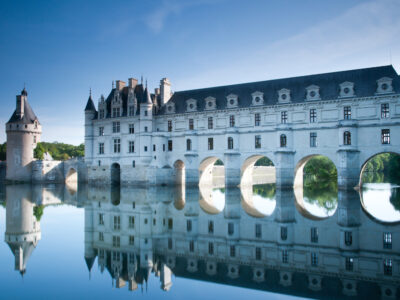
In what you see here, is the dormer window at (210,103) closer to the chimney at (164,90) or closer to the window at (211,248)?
the chimney at (164,90)

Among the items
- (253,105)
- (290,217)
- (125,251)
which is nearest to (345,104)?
(253,105)

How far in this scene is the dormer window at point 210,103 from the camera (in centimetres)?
4040

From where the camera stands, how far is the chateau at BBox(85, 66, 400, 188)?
31891mm

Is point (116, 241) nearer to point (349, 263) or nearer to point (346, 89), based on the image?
point (349, 263)

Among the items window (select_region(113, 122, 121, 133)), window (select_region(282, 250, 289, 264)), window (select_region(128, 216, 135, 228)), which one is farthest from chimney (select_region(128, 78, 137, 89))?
window (select_region(282, 250, 289, 264))

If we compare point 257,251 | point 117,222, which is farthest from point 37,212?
point 257,251

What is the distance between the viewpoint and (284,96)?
3597 centimetres

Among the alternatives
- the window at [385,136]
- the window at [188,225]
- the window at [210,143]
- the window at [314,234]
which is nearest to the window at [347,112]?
the window at [385,136]

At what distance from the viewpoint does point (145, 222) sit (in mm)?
17141

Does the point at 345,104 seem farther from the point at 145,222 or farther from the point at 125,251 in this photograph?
the point at 125,251

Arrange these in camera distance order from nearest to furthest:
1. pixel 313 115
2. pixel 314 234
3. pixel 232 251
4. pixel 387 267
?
pixel 387 267 < pixel 232 251 < pixel 314 234 < pixel 313 115

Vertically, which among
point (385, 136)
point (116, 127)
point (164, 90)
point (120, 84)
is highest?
point (120, 84)

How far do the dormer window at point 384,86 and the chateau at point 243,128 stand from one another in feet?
0.26

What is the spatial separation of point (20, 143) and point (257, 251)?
49.9 metres
